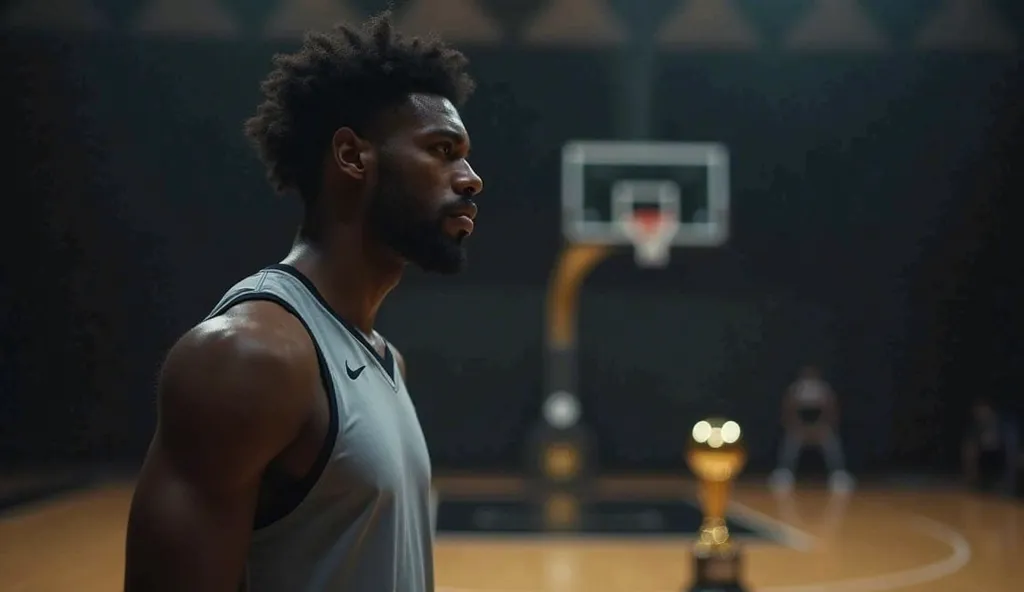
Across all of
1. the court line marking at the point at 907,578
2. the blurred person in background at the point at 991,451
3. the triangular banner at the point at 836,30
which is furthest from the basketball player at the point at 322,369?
the triangular banner at the point at 836,30

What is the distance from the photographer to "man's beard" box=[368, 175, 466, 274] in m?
1.35

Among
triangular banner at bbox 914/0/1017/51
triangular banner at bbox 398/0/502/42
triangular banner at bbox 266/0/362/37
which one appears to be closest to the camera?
triangular banner at bbox 266/0/362/37

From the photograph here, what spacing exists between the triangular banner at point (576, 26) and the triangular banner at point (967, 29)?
3.04 meters

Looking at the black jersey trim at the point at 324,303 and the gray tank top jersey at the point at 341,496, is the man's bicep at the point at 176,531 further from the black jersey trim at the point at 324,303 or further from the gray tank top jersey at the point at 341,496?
the black jersey trim at the point at 324,303

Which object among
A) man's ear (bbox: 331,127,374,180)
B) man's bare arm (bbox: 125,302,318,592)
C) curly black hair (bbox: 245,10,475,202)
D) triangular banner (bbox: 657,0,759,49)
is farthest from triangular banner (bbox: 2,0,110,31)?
man's bare arm (bbox: 125,302,318,592)

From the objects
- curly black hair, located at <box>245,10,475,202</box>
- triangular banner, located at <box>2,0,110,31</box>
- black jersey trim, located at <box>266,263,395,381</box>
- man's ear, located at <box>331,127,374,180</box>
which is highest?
triangular banner, located at <box>2,0,110,31</box>

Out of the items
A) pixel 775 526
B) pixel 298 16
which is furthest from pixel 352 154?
pixel 298 16

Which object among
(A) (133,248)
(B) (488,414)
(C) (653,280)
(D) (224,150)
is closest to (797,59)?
(C) (653,280)

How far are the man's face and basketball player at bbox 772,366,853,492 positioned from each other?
31.8 feet

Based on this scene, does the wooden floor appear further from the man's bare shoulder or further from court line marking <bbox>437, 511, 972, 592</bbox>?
the man's bare shoulder

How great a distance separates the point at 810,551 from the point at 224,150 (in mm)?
6384

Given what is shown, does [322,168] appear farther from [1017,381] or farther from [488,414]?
[1017,381]

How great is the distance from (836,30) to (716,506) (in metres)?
7.37

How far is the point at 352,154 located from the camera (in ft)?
4.43
